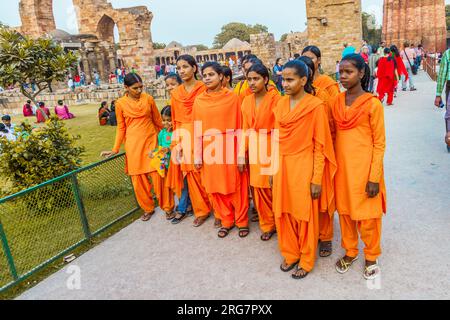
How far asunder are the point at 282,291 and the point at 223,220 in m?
1.18

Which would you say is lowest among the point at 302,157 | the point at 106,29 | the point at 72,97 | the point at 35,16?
the point at 302,157

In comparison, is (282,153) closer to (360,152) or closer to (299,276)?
(360,152)

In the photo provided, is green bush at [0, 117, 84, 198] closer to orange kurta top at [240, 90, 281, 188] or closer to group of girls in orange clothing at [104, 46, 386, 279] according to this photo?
group of girls in orange clothing at [104, 46, 386, 279]

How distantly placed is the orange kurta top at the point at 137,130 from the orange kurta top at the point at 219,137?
0.69m

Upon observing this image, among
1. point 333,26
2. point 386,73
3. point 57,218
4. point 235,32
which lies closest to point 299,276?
point 57,218

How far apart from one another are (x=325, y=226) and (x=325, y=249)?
0.66 ft

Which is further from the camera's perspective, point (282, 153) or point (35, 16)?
point (35, 16)

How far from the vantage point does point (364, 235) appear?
8.55 feet

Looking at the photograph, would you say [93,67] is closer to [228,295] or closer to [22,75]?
[22,75]

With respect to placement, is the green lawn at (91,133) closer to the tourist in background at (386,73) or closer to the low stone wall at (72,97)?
the low stone wall at (72,97)

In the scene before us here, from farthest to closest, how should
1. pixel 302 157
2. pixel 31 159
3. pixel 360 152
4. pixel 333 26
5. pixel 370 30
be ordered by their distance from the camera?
pixel 370 30 < pixel 333 26 < pixel 31 159 < pixel 302 157 < pixel 360 152

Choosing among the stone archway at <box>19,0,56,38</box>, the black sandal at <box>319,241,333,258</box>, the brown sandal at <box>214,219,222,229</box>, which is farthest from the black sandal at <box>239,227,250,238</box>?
the stone archway at <box>19,0,56,38</box>

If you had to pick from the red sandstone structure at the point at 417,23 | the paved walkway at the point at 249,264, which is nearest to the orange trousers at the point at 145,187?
the paved walkway at the point at 249,264

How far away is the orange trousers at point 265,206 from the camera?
3350 millimetres
